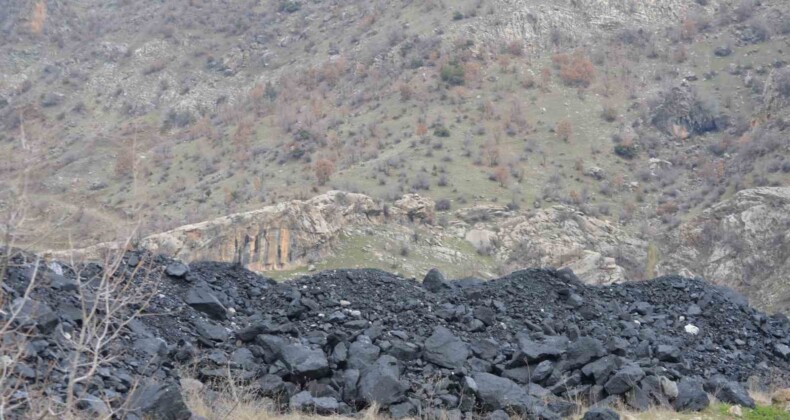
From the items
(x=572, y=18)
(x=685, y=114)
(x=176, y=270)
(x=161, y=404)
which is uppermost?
(x=161, y=404)

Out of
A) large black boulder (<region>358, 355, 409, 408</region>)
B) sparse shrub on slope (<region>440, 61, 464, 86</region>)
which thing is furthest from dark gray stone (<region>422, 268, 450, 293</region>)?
sparse shrub on slope (<region>440, 61, 464, 86</region>)

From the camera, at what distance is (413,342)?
33.1 feet

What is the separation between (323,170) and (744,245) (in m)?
14.3

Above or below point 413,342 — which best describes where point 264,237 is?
below

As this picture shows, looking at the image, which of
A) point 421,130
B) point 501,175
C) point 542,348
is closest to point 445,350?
point 542,348

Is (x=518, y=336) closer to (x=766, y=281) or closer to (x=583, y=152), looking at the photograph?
(x=766, y=281)

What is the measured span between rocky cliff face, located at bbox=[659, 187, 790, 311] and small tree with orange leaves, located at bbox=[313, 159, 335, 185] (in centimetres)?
1185

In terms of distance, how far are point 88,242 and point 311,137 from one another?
14.8 metres

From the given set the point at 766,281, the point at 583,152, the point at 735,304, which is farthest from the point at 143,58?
the point at 735,304

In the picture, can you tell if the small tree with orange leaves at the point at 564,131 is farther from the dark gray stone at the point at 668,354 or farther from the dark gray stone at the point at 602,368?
the dark gray stone at the point at 602,368

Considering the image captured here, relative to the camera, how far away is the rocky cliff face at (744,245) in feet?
73.4

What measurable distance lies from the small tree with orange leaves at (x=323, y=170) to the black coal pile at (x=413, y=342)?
16646mm

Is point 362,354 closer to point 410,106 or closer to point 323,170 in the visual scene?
point 323,170

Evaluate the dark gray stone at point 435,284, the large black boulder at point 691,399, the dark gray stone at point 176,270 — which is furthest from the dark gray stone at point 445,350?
the dark gray stone at point 176,270
